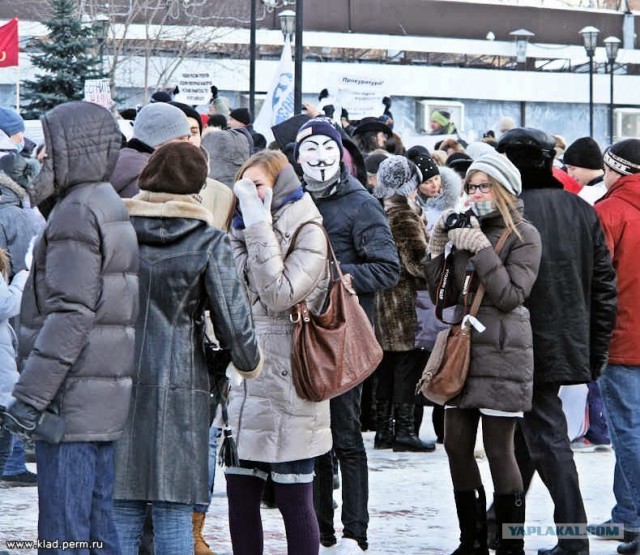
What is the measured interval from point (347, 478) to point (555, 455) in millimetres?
1044

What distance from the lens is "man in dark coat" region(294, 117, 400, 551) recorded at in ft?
23.0

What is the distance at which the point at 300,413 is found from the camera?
594cm

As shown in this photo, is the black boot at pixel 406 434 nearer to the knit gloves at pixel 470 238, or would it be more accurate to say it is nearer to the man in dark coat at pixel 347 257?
the man in dark coat at pixel 347 257

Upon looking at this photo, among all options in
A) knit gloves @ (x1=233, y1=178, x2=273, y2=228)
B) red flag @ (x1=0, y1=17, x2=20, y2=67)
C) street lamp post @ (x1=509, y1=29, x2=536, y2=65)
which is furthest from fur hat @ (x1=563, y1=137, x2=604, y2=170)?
street lamp post @ (x1=509, y1=29, x2=536, y2=65)

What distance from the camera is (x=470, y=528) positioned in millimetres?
6699

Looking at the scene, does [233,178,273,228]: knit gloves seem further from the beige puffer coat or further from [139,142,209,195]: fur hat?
[139,142,209,195]: fur hat

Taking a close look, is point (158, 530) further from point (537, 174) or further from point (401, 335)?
point (401, 335)

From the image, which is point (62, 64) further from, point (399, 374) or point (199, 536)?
point (199, 536)

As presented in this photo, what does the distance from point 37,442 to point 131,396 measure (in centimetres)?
40

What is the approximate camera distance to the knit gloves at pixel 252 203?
5.91 m

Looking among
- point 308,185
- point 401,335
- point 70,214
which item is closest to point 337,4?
point 401,335

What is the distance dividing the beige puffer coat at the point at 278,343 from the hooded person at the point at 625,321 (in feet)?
5.85

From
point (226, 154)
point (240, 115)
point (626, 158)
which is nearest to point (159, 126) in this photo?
point (226, 154)

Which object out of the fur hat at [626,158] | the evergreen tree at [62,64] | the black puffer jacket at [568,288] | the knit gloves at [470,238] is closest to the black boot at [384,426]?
the fur hat at [626,158]
